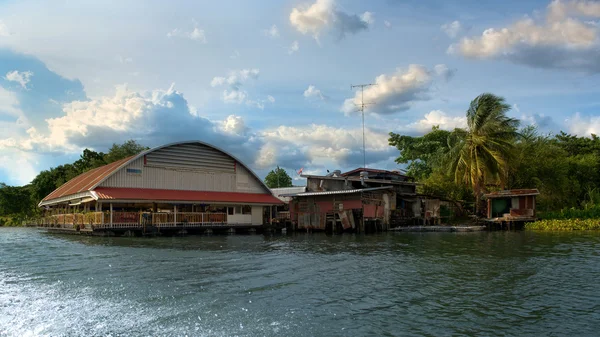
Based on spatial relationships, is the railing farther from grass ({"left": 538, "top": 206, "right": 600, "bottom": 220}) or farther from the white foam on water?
grass ({"left": 538, "top": 206, "right": 600, "bottom": 220})

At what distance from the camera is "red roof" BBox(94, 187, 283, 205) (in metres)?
27.5

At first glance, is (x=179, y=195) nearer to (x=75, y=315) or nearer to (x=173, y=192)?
(x=173, y=192)

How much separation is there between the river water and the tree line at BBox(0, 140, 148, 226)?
4471 cm

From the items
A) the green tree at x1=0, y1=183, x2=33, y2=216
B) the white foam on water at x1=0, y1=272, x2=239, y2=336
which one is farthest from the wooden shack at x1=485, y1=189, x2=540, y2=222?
the green tree at x1=0, y1=183, x2=33, y2=216

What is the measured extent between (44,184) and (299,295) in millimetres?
62258

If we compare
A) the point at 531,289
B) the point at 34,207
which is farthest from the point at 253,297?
the point at 34,207

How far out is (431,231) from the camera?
32562 millimetres

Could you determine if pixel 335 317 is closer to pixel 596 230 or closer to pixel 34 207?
pixel 596 230

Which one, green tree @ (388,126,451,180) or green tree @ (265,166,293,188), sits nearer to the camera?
green tree @ (388,126,451,180)

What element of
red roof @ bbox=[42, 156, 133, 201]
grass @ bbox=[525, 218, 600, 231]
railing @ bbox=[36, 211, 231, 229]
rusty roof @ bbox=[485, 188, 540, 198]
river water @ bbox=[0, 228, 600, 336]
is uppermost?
red roof @ bbox=[42, 156, 133, 201]

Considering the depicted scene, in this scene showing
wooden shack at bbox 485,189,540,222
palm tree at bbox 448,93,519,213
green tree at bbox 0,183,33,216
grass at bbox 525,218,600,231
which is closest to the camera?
grass at bbox 525,218,600,231

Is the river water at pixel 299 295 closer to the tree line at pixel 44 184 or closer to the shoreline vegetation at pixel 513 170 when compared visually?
the shoreline vegetation at pixel 513 170

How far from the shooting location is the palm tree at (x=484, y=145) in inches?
1383

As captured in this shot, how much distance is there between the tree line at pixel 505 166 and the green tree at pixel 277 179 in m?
47.1
